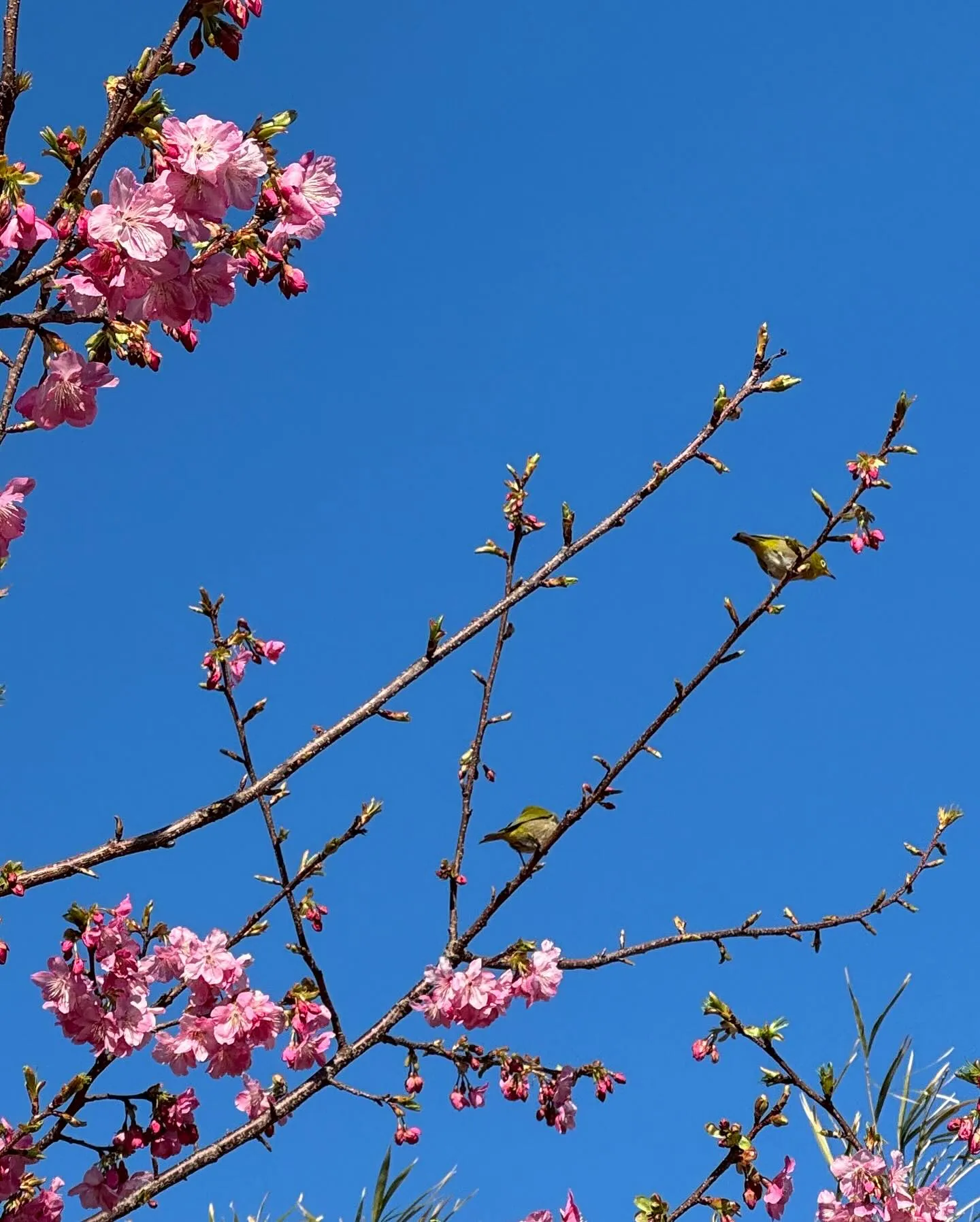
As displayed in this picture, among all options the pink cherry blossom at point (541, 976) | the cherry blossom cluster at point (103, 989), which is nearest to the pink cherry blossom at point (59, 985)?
the cherry blossom cluster at point (103, 989)

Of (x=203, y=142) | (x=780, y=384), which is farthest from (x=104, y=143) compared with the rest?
(x=780, y=384)

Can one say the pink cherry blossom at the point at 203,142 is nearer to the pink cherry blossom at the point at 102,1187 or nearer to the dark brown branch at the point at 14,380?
the dark brown branch at the point at 14,380

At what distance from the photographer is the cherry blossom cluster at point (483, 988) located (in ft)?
11.9

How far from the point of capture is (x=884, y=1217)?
3.93m

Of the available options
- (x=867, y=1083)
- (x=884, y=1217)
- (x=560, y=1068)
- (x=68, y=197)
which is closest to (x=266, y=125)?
(x=68, y=197)

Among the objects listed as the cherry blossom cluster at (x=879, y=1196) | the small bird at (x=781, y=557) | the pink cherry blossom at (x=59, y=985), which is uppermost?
the small bird at (x=781, y=557)

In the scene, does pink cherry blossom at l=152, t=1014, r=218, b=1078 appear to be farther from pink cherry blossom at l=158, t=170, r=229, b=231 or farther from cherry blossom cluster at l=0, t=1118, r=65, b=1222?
pink cherry blossom at l=158, t=170, r=229, b=231

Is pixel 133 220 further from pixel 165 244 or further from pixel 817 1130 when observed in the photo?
pixel 817 1130

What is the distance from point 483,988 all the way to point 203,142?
2.52 metres

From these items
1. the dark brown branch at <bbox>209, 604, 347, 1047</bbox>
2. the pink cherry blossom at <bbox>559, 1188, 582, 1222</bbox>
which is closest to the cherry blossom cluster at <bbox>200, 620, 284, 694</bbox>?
the dark brown branch at <bbox>209, 604, 347, 1047</bbox>

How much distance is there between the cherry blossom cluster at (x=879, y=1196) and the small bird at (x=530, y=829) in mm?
1468

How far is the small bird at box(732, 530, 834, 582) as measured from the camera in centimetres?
370

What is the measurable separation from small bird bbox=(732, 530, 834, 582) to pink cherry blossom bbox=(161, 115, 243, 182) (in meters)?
2.07

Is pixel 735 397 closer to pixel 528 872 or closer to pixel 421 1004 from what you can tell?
pixel 528 872
